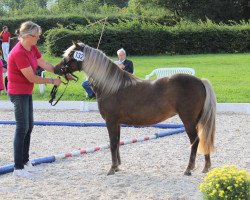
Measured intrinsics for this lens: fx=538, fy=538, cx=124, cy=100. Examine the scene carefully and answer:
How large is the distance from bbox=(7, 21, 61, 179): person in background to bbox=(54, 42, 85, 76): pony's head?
313 millimetres

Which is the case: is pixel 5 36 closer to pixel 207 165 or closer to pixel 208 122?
pixel 208 122

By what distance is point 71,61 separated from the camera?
6953 millimetres

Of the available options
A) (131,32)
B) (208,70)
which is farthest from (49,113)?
(131,32)

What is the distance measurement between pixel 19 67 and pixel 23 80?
205 mm

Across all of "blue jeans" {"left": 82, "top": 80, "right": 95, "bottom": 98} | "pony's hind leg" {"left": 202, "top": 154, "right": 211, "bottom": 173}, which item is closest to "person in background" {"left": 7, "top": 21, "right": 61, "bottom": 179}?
"pony's hind leg" {"left": 202, "top": 154, "right": 211, "bottom": 173}

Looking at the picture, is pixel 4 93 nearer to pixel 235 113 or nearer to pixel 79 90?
pixel 79 90

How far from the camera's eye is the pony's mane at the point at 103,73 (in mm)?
6887

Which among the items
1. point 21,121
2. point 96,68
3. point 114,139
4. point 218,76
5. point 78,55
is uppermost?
point 78,55

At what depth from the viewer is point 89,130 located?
32.6 ft

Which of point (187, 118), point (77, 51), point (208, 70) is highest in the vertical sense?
point (77, 51)

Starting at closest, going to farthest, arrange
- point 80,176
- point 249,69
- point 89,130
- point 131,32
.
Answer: point 80,176 → point 89,130 → point 249,69 → point 131,32

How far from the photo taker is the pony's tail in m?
6.79

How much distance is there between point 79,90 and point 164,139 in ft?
19.9

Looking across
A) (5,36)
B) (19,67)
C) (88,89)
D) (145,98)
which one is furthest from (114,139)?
(5,36)
